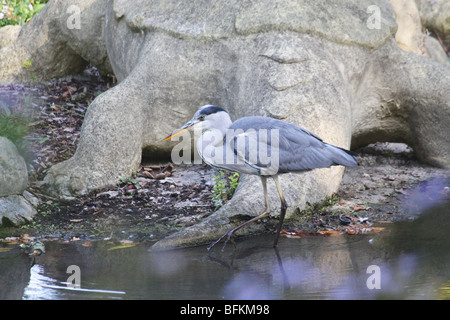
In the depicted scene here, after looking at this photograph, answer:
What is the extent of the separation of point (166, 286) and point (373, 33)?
3.81 m

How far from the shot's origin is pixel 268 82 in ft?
19.0

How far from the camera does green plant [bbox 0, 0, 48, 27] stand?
10.8 meters

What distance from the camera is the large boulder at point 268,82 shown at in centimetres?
580

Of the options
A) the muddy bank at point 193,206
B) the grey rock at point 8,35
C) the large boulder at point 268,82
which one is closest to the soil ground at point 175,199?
the muddy bank at point 193,206

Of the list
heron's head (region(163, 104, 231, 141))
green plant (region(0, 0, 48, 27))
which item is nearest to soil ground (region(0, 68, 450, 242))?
heron's head (region(163, 104, 231, 141))

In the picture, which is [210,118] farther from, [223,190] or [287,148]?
[223,190]

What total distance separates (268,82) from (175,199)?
52.8 inches

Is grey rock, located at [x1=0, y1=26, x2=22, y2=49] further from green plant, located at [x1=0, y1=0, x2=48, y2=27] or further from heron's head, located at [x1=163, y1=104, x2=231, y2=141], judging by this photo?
heron's head, located at [x1=163, y1=104, x2=231, y2=141]

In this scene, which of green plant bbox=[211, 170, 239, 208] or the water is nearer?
the water

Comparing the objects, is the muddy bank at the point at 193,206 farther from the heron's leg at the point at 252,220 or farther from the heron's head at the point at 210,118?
the heron's head at the point at 210,118

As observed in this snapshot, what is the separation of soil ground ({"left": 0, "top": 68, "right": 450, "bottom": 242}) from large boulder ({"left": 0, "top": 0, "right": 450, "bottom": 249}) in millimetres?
182

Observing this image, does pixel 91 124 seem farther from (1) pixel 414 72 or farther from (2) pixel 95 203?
(1) pixel 414 72
